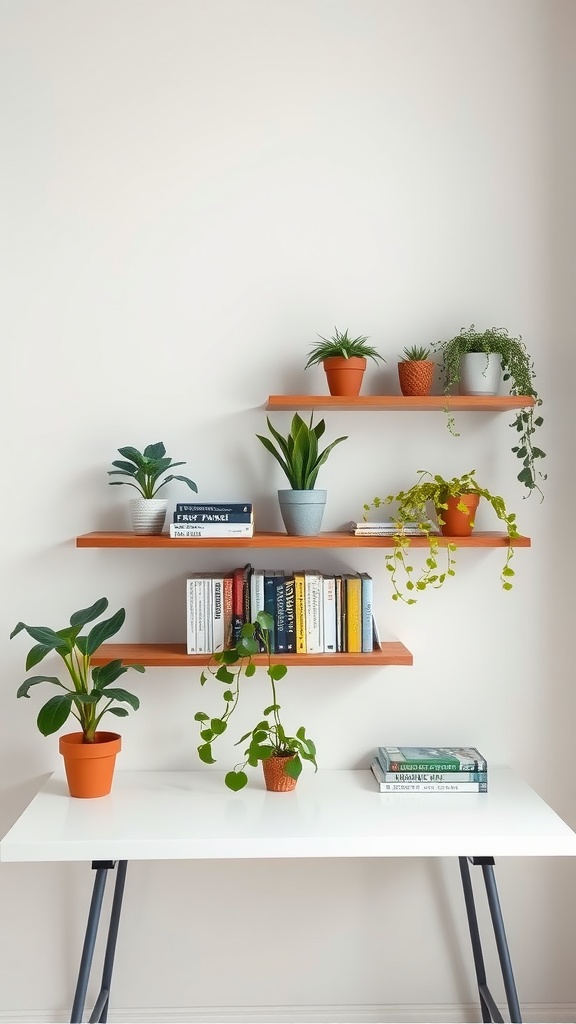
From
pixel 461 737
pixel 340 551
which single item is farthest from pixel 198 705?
pixel 461 737

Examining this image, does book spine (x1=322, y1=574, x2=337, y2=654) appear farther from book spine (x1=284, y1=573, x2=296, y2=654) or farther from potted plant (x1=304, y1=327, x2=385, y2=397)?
potted plant (x1=304, y1=327, x2=385, y2=397)

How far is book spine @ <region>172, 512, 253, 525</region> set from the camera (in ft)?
7.55

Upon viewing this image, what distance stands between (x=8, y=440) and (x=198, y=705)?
0.90 metres

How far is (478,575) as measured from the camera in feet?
8.27

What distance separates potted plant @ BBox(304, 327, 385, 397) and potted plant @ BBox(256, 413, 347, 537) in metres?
0.11

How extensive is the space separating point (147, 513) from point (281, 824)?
0.84 meters

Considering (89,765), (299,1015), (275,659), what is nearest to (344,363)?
(275,659)

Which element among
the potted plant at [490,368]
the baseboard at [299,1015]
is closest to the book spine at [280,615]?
the potted plant at [490,368]

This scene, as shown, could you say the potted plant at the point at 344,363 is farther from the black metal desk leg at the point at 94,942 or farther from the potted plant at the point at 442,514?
the black metal desk leg at the point at 94,942

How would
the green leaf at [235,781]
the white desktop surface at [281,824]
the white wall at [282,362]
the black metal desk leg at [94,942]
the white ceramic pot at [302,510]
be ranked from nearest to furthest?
1. the white desktop surface at [281,824]
2. the black metal desk leg at [94,942]
3. the green leaf at [235,781]
4. the white ceramic pot at [302,510]
5. the white wall at [282,362]

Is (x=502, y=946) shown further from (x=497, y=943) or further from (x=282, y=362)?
(x=282, y=362)

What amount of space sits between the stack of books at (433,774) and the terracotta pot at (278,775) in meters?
0.24

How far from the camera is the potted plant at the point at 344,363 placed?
2330mm

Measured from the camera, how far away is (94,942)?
2137 millimetres
